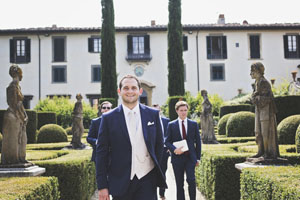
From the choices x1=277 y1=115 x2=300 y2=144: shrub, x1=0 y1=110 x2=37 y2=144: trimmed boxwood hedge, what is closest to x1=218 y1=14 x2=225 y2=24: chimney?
x1=0 y1=110 x2=37 y2=144: trimmed boxwood hedge

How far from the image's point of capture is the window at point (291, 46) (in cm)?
3203

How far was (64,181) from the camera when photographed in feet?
21.3

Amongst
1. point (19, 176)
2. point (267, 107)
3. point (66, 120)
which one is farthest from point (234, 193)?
point (66, 120)

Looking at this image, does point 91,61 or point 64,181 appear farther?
point 91,61

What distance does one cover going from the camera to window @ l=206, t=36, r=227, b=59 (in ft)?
105

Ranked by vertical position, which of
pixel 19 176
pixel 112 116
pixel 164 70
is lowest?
pixel 19 176

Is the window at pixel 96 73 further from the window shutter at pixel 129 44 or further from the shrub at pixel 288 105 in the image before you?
the shrub at pixel 288 105

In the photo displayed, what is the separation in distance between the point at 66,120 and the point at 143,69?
30.1 feet

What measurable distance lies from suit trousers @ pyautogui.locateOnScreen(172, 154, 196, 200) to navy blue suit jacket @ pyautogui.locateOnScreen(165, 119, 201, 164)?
2.9 inches

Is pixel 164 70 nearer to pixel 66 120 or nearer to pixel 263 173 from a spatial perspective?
pixel 66 120

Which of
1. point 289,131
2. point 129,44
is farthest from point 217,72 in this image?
point 289,131

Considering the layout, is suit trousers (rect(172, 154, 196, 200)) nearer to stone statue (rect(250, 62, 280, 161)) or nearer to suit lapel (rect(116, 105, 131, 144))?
stone statue (rect(250, 62, 280, 161))

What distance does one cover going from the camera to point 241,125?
50.0 ft

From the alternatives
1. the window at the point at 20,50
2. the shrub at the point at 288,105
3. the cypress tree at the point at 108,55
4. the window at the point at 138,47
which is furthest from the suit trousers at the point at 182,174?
the window at the point at 20,50
